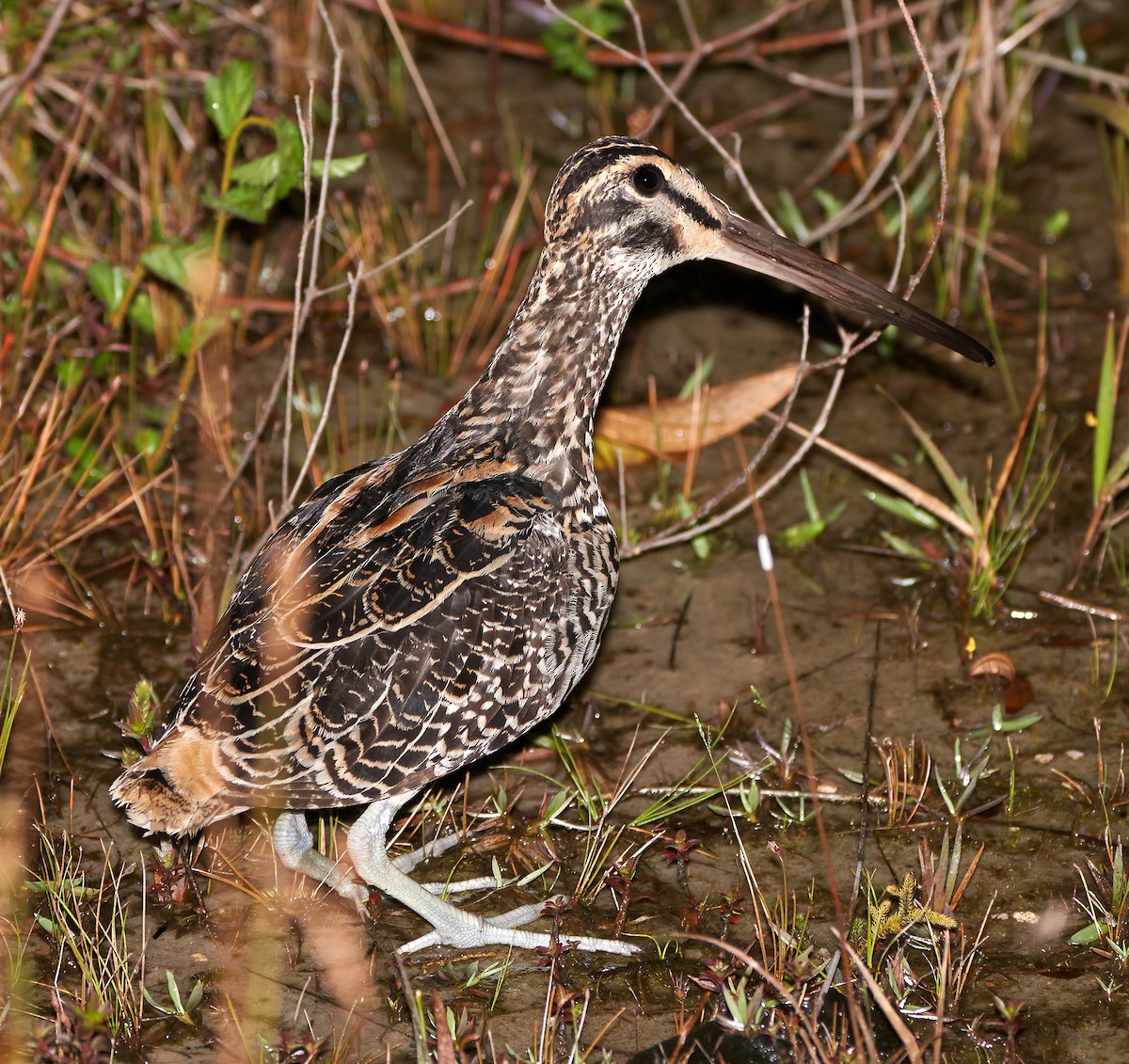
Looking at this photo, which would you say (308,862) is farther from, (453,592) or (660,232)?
(660,232)

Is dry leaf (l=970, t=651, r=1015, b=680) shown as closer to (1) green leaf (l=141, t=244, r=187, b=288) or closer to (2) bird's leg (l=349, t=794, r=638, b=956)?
(2) bird's leg (l=349, t=794, r=638, b=956)

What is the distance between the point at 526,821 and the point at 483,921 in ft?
1.61

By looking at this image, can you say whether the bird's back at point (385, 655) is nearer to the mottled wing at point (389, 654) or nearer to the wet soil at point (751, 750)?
the mottled wing at point (389, 654)

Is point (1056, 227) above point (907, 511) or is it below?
above

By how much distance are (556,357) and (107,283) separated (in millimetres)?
2352

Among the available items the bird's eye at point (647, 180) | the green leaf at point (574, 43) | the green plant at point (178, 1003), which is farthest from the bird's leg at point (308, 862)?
the green leaf at point (574, 43)

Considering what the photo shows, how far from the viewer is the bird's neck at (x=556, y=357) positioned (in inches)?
181

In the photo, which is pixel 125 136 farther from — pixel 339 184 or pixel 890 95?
pixel 890 95

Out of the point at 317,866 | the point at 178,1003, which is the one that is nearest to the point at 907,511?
the point at 317,866

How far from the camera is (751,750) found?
4.93m

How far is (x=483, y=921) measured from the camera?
429 cm

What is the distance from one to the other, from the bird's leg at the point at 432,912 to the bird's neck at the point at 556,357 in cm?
120

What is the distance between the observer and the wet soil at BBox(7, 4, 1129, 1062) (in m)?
4.09

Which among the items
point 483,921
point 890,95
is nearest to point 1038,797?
point 483,921
